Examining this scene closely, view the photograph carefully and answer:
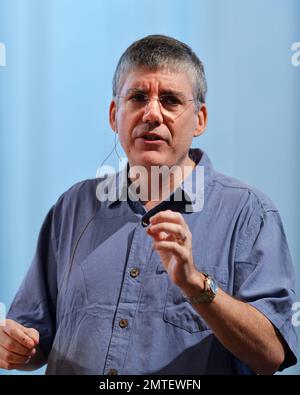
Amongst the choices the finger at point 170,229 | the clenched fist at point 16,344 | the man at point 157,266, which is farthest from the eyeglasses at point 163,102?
the clenched fist at point 16,344

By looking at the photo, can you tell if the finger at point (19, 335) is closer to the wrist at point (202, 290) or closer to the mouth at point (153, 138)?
the wrist at point (202, 290)

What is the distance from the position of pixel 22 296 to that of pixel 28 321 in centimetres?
7

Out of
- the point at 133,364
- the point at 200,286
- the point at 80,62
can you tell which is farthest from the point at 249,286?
the point at 80,62

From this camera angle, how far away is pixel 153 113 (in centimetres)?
146

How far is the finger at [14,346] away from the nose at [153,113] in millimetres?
571

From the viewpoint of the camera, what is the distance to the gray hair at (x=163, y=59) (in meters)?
1.49

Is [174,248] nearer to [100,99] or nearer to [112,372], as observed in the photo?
[112,372]

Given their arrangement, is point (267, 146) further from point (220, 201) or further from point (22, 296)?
point (22, 296)

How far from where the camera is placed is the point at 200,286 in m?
1.22

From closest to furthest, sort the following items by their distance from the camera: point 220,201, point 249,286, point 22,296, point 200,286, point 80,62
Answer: point 200,286 → point 249,286 → point 220,201 → point 22,296 → point 80,62

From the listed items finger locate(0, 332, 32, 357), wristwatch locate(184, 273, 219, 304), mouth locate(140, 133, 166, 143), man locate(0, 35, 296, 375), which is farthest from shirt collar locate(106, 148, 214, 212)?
finger locate(0, 332, 32, 357)

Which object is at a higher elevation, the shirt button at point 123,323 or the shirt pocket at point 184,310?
the shirt pocket at point 184,310

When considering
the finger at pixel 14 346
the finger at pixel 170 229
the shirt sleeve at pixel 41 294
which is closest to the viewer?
the finger at pixel 170 229

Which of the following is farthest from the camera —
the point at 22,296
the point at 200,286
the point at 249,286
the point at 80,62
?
the point at 80,62
